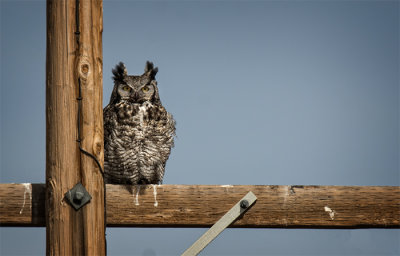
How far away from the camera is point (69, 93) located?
199 cm

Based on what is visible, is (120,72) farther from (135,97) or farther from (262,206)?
(262,206)

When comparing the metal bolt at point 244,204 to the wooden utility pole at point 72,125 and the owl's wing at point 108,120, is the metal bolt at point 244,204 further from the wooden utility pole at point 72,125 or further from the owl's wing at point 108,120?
the owl's wing at point 108,120

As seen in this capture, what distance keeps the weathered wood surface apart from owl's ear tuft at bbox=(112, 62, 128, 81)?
1757 mm

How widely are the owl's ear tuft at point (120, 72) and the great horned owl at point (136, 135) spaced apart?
0.40ft

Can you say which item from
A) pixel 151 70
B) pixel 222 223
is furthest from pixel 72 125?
pixel 151 70

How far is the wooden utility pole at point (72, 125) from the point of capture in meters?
1.95

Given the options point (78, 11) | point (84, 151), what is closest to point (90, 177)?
point (84, 151)

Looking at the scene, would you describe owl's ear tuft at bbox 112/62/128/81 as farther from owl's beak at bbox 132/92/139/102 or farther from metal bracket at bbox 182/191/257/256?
metal bracket at bbox 182/191/257/256

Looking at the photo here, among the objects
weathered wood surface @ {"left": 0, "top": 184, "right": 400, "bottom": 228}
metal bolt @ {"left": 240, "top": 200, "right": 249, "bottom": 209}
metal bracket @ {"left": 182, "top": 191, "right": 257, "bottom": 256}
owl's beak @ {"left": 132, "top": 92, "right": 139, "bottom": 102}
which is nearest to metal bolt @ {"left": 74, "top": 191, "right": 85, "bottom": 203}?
weathered wood surface @ {"left": 0, "top": 184, "right": 400, "bottom": 228}

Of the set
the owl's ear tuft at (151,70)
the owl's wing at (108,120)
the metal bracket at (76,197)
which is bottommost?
the metal bracket at (76,197)

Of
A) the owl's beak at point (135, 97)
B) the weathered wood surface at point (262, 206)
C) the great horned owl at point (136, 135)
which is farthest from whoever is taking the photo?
the owl's beak at point (135, 97)

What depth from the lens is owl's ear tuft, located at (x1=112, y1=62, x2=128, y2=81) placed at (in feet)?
12.5

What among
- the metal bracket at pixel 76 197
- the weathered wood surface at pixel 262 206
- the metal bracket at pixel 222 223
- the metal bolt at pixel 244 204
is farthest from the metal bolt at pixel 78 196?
the metal bolt at pixel 244 204

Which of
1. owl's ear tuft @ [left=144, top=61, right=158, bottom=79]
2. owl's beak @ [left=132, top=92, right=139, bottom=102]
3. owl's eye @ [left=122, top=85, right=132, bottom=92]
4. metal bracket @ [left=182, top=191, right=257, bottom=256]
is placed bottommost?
metal bracket @ [left=182, top=191, right=257, bottom=256]
